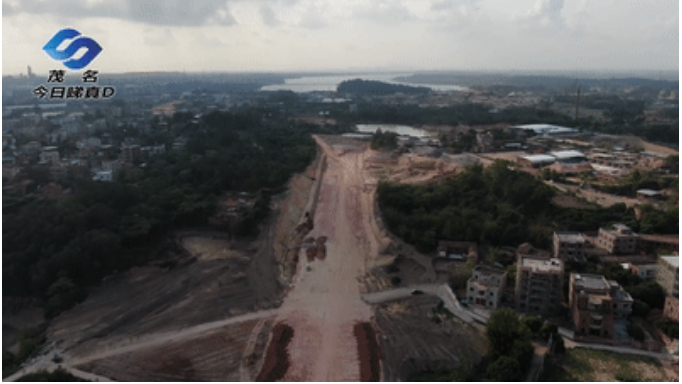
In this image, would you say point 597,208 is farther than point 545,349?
Yes

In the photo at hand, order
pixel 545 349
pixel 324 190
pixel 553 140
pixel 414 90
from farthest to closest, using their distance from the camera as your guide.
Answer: pixel 414 90
pixel 553 140
pixel 324 190
pixel 545 349

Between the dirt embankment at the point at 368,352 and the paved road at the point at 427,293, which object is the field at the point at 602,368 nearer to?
the paved road at the point at 427,293

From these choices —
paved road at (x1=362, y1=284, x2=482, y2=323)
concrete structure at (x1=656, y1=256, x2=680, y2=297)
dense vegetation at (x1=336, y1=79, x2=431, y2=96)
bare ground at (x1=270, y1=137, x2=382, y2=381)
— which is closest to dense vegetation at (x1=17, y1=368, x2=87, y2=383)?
bare ground at (x1=270, y1=137, x2=382, y2=381)

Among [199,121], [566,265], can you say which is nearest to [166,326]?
[566,265]

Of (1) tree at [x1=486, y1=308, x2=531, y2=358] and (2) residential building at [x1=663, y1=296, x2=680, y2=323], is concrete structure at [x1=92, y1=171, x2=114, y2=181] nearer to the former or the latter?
(1) tree at [x1=486, y1=308, x2=531, y2=358]

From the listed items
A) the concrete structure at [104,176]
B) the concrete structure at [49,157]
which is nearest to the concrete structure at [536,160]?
the concrete structure at [104,176]

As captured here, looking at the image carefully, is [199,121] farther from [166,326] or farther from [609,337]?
[609,337]
